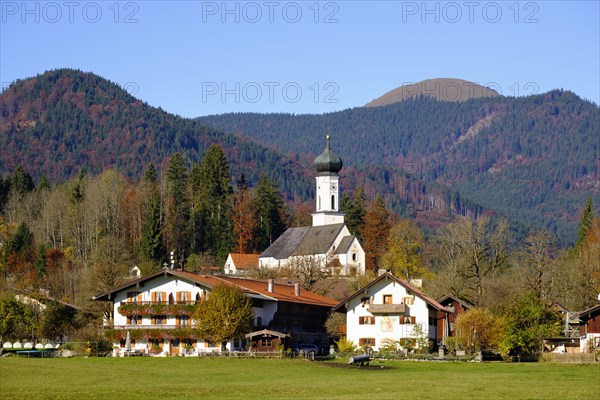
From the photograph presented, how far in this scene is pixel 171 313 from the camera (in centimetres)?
8375

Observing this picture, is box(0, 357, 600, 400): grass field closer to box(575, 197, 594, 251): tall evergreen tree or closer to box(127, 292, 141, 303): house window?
box(127, 292, 141, 303): house window

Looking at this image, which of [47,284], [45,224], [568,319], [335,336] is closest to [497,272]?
[335,336]

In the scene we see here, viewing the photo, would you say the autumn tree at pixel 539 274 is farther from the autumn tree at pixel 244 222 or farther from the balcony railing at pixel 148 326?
the autumn tree at pixel 244 222

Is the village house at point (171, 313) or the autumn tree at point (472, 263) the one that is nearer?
the village house at point (171, 313)

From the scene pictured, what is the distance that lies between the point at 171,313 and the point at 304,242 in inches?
2414

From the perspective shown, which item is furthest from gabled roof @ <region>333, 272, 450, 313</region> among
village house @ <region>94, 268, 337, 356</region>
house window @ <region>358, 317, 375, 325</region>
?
village house @ <region>94, 268, 337, 356</region>

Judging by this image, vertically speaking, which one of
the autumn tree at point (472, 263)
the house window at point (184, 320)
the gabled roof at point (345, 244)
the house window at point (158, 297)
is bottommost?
the house window at point (184, 320)

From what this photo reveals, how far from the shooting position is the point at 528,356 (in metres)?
71.2

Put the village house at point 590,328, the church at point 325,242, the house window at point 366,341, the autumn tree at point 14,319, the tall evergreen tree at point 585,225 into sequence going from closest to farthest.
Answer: the village house at point 590,328 < the autumn tree at point 14,319 < the house window at point 366,341 < the tall evergreen tree at point 585,225 < the church at point 325,242

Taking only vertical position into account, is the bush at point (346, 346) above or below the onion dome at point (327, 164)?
below

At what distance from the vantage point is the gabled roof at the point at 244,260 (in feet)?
462

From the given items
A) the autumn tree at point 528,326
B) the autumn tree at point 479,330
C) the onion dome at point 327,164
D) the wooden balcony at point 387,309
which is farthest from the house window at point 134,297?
the onion dome at point 327,164

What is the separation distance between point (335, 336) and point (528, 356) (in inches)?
972

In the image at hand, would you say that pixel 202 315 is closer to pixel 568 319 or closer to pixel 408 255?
pixel 568 319
